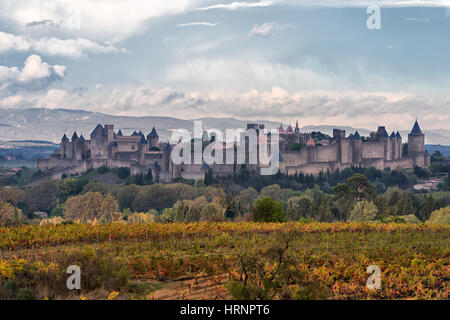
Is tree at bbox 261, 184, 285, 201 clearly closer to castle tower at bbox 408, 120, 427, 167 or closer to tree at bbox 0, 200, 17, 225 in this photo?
tree at bbox 0, 200, 17, 225

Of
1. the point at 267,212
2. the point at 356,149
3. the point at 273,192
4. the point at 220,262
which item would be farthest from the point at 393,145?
the point at 220,262

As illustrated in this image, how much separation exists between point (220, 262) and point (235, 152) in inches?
1898

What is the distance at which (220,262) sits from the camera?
10.9 meters

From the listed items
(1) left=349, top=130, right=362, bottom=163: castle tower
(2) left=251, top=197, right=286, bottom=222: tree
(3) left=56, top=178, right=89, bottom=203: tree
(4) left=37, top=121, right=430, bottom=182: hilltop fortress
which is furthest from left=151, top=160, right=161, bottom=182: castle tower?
(2) left=251, top=197, right=286, bottom=222: tree

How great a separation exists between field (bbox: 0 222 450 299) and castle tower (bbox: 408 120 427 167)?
55.4 meters

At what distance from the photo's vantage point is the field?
27.6ft

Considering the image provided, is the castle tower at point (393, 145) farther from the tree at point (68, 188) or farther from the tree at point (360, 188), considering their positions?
the tree at point (68, 188)

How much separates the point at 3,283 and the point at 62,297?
140cm

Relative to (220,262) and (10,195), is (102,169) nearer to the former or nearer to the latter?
(10,195)

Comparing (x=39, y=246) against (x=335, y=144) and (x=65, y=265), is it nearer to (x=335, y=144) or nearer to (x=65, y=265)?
(x=65, y=265)

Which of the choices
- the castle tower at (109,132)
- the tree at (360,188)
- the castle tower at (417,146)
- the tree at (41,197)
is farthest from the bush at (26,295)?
the castle tower at (417,146)

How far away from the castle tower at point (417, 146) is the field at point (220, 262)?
55.4 metres
